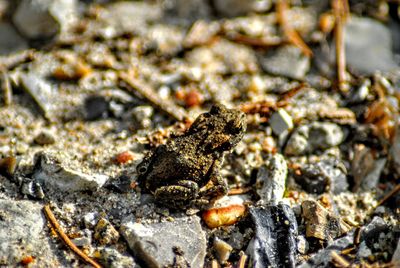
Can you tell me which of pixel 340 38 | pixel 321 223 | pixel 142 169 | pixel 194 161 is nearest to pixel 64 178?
pixel 142 169

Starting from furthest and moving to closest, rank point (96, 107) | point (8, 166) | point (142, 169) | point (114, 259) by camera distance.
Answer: point (96, 107), point (8, 166), point (142, 169), point (114, 259)

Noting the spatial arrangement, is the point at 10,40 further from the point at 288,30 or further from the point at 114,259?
the point at 288,30

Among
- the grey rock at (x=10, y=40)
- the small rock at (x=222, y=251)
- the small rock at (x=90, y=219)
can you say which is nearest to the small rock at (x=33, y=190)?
the small rock at (x=90, y=219)

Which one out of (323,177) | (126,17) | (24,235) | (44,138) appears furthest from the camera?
(126,17)

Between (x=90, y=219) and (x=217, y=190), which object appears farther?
(x=217, y=190)

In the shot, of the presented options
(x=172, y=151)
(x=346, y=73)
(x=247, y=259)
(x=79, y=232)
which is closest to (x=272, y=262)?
(x=247, y=259)
